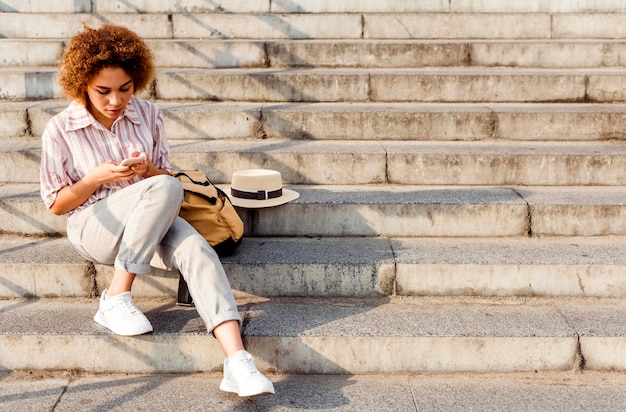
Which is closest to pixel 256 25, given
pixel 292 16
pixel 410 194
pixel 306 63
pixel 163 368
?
pixel 292 16

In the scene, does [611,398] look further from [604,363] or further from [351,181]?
[351,181]

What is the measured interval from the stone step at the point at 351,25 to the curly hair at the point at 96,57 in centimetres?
315

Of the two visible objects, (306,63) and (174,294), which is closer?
(174,294)

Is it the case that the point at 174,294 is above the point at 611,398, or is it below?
above

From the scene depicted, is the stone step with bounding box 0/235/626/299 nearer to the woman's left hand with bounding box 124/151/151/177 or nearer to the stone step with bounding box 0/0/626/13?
the woman's left hand with bounding box 124/151/151/177

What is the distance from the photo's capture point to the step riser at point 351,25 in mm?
6246

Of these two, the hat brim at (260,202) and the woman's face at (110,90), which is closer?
the woman's face at (110,90)

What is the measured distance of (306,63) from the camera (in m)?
5.88

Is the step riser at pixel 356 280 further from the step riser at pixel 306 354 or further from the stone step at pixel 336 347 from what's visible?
the step riser at pixel 306 354

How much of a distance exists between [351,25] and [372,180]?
2.34 meters

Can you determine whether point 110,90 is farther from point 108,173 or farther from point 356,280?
point 356,280

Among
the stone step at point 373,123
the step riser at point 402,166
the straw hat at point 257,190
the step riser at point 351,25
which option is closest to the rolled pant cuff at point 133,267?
the straw hat at point 257,190

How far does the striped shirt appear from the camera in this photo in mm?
3273

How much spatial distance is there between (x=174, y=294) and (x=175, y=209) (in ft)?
2.38
